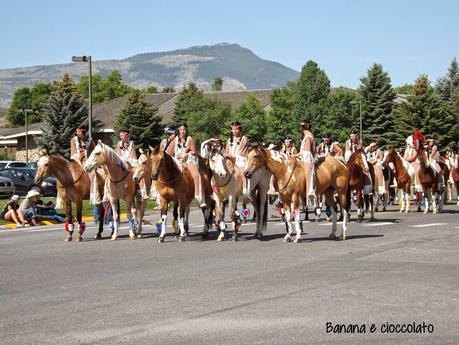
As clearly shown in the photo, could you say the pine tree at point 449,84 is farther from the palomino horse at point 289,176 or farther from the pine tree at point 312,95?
the palomino horse at point 289,176

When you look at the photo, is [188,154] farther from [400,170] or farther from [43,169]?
[400,170]

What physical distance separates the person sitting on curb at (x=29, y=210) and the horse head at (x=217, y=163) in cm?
1059

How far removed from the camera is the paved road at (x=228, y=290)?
30.5 ft

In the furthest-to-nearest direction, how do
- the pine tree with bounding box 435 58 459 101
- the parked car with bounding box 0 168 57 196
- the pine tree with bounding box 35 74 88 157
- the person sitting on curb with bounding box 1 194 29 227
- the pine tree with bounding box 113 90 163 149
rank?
the pine tree with bounding box 435 58 459 101
the pine tree with bounding box 113 90 163 149
the pine tree with bounding box 35 74 88 157
the parked car with bounding box 0 168 57 196
the person sitting on curb with bounding box 1 194 29 227

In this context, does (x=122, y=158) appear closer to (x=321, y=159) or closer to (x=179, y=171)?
(x=179, y=171)

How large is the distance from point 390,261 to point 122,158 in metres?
8.94

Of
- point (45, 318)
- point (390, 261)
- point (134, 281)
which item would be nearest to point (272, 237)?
point (390, 261)

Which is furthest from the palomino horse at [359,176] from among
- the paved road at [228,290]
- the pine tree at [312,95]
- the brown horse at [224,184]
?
the pine tree at [312,95]

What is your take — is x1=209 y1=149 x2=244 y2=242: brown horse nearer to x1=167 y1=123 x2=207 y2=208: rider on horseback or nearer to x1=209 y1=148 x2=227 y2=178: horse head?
x1=209 y1=148 x2=227 y2=178: horse head

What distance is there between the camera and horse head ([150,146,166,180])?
19125 millimetres

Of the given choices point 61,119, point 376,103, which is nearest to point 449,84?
point 376,103

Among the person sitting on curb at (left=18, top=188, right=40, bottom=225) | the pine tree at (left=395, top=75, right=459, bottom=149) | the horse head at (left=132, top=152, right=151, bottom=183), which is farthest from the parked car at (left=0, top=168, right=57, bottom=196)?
the pine tree at (left=395, top=75, right=459, bottom=149)

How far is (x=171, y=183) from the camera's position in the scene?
19.7m

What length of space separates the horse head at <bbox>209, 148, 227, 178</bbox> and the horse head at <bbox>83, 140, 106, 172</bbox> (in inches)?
105
